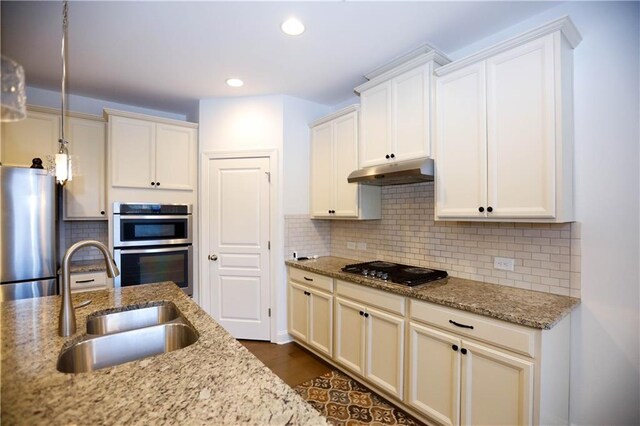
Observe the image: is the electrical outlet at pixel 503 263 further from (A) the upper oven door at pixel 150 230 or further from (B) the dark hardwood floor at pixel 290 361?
(A) the upper oven door at pixel 150 230

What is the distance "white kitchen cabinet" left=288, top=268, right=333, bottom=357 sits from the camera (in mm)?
2701

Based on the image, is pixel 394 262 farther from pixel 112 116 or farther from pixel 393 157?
pixel 112 116

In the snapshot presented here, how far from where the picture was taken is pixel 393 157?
245cm

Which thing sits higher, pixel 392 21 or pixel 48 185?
pixel 392 21

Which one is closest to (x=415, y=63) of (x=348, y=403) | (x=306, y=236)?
(x=306, y=236)

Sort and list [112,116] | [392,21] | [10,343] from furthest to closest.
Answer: [112,116] → [392,21] → [10,343]

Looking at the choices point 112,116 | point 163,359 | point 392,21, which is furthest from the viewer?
point 112,116

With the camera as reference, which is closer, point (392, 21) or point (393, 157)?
point (392, 21)

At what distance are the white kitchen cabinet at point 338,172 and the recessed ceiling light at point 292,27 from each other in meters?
0.93

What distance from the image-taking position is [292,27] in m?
2.07

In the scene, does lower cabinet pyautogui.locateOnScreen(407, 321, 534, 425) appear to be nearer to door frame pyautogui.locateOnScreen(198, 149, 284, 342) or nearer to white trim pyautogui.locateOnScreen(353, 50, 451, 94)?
door frame pyautogui.locateOnScreen(198, 149, 284, 342)

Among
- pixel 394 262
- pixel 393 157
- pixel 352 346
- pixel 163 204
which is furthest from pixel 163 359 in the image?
pixel 163 204

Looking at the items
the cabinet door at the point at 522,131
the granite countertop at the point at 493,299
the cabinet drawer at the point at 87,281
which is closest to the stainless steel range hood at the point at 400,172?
the cabinet door at the point at 522,131

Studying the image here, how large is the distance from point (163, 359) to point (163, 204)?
8.47 ft
